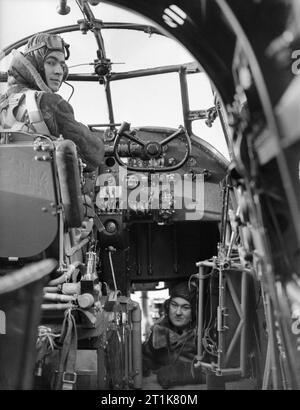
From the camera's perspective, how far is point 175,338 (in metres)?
3.38

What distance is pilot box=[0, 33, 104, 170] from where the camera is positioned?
2307mm

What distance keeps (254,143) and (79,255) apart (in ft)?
4.51

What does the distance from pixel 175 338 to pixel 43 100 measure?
6.03 feet

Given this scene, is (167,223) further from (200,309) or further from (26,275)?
(26,275)

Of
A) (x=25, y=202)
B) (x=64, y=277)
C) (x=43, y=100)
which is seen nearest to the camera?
(x=25, y=202)

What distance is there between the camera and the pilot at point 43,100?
231 cm

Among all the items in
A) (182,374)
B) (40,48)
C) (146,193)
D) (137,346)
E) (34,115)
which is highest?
(40,48)

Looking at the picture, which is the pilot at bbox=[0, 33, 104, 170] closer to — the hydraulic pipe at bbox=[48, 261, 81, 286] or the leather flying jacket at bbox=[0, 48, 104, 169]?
the leather flying jacket at bbox=[0, 48, 104, 169]

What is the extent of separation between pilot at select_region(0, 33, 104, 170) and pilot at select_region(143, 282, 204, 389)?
131 cm

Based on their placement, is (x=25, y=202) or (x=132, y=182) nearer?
(x=25, y=202)

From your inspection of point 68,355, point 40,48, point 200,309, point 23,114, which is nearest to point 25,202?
point 23,114

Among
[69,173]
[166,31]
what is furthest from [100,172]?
[166,31]

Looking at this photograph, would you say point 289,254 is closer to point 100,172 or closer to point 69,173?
point 69,173

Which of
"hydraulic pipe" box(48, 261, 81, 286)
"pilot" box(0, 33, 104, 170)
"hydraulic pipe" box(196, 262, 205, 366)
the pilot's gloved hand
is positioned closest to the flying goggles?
"pilot" box(0, 33, 104, 170)
